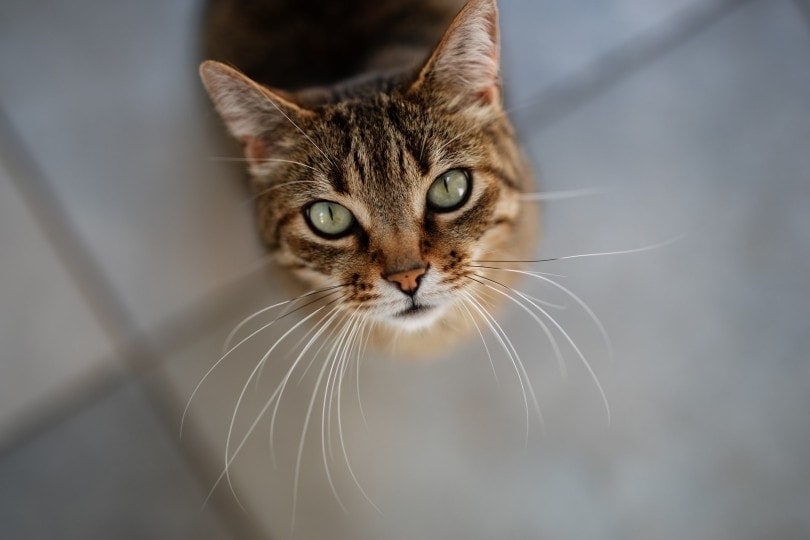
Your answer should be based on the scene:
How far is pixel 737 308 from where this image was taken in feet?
4.76

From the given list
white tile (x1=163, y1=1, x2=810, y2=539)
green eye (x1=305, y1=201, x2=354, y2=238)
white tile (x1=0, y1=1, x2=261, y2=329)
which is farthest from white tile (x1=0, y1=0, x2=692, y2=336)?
green eye (x1=305, y1=201, x2=354, y2=238)

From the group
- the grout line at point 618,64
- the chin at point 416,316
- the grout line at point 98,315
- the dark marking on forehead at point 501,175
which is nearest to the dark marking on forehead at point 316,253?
the chin at point 416,316

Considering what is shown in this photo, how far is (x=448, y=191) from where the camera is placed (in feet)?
3.38

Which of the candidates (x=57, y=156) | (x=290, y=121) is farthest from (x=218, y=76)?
(x=57, y=156)

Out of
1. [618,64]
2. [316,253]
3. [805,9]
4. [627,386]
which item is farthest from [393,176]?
[805,9]

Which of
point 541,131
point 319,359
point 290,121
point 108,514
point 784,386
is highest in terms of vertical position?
point 290,121

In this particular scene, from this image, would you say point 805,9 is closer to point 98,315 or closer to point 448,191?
point 448,191

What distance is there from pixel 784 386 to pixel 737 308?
179 mm

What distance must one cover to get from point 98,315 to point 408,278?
0.84 metres

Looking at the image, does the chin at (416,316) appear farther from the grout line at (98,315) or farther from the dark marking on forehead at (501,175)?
the grout line at (98,315)

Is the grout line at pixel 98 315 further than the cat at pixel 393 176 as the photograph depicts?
Result: Yes

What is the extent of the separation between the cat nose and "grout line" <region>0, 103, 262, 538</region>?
26.6 inches

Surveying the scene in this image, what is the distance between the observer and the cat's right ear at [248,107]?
0.97 meters

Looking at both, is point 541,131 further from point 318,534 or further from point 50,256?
point 50,256
